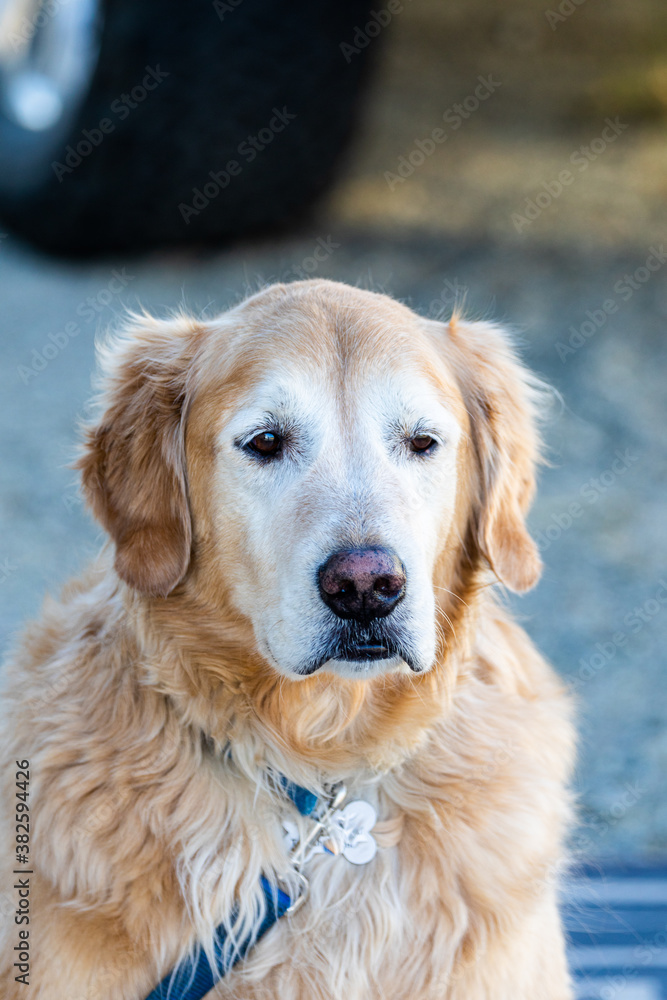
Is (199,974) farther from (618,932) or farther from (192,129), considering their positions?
(192,129)

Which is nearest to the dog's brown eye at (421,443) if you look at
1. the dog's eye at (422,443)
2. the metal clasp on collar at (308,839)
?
the dog's eye at (422,443)

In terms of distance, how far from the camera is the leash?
2.16 m

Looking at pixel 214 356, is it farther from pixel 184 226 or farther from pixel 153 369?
pixel 184 226

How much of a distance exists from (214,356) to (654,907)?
239 centimetres

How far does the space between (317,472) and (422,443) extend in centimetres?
31

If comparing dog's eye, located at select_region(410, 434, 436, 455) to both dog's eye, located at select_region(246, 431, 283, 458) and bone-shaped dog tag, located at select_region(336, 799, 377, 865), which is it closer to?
dog's eye, located at select_region(246, 431, 283, 458)

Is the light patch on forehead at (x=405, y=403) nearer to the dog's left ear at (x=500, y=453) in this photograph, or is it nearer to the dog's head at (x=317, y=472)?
the dog's head at (x=317, y=472)

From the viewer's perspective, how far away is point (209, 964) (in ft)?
7.14

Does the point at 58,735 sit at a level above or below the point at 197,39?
below

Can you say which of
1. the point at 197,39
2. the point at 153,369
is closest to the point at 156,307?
the point at 197,39

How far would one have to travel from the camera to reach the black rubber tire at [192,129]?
5609 mm

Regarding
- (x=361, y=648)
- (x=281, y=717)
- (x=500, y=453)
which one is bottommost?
(x=281, y=717)

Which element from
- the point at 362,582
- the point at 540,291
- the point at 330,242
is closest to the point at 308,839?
the point at 362,582

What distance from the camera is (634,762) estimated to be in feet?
12.5
